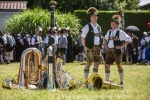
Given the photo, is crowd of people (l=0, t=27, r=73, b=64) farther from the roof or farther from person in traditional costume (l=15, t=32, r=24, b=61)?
the roof

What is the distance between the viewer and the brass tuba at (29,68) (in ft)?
35.5

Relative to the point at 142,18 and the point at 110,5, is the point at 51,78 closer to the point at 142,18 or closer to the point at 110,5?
the point at 142,18

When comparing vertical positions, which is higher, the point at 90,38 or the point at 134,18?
the point at 134,18

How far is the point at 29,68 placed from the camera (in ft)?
36.1

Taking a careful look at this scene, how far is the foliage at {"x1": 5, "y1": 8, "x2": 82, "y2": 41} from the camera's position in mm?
24609

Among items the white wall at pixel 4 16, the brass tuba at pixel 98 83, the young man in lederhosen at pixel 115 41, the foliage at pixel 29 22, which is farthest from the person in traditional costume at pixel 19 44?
the brass tuba at pixel 98 83

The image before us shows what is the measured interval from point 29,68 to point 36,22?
13.9 meters

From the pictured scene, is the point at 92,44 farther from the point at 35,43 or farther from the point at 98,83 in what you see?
the point at 35,43

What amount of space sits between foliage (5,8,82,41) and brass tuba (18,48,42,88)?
43.4ft

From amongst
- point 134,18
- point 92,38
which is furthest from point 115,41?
point 134,18

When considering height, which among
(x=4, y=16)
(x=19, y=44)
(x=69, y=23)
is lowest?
(x=19, y=44)

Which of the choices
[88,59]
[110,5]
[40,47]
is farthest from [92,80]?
[110,5]

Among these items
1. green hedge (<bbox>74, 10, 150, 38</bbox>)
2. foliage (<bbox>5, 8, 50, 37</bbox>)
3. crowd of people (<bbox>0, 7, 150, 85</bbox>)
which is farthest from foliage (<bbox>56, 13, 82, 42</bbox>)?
green hedge (<bbox>74, 10, 150, 38</bbox>)

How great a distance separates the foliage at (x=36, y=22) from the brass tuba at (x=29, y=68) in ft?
43.4
